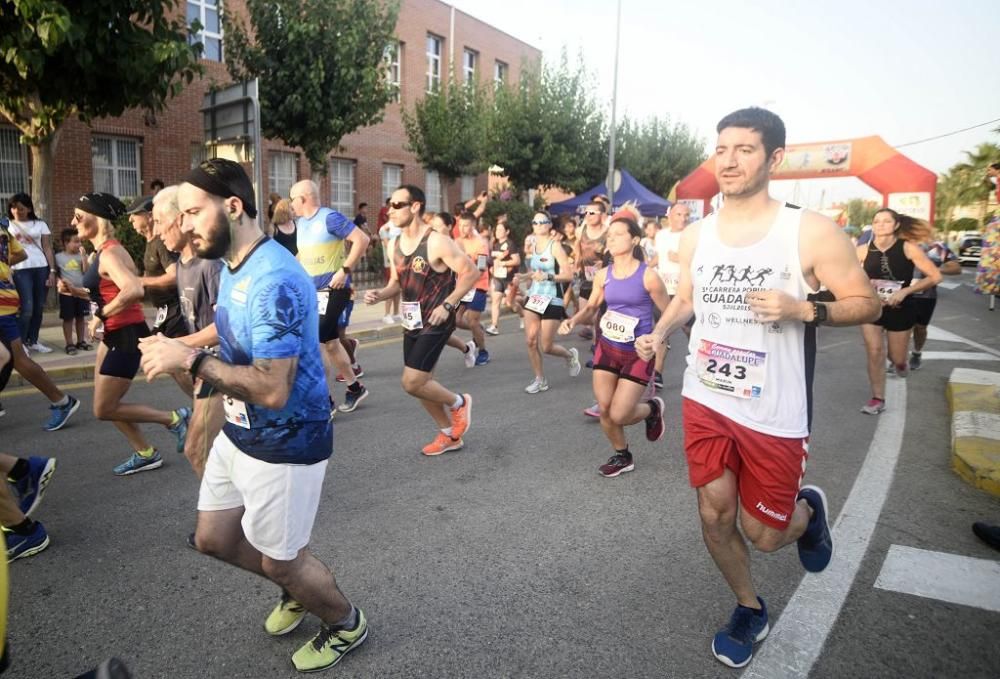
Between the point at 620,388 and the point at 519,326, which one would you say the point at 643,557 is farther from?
the point at 519,326

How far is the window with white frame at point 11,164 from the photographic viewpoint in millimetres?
14867

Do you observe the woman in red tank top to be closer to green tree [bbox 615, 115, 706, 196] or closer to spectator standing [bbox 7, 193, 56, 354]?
spectator standing [bbox 7, 193, 56, 354]

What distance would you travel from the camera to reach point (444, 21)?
26781 millimetres

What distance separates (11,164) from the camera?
1502 cm

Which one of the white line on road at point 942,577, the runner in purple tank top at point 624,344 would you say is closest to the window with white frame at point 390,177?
the runner in purple tank top at point 624,344

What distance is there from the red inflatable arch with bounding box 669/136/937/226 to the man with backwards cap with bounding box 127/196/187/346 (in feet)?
47.1

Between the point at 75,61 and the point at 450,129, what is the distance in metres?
13.9

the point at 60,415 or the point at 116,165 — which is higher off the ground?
the point at 116,165

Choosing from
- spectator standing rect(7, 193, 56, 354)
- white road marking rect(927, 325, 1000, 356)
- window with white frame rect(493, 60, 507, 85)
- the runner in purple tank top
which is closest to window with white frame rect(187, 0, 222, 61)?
spectator standing rect(7, 193, 56, 354)

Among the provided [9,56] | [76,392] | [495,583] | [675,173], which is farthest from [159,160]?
[675,173]

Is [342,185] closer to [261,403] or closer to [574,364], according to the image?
[574,364]

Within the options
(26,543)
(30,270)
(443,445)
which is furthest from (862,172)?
(26,543)

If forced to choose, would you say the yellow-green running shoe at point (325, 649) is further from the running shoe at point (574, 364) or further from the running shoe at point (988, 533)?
the running shoe at point (574, 364)

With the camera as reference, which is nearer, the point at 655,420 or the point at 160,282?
the point at 160,282
